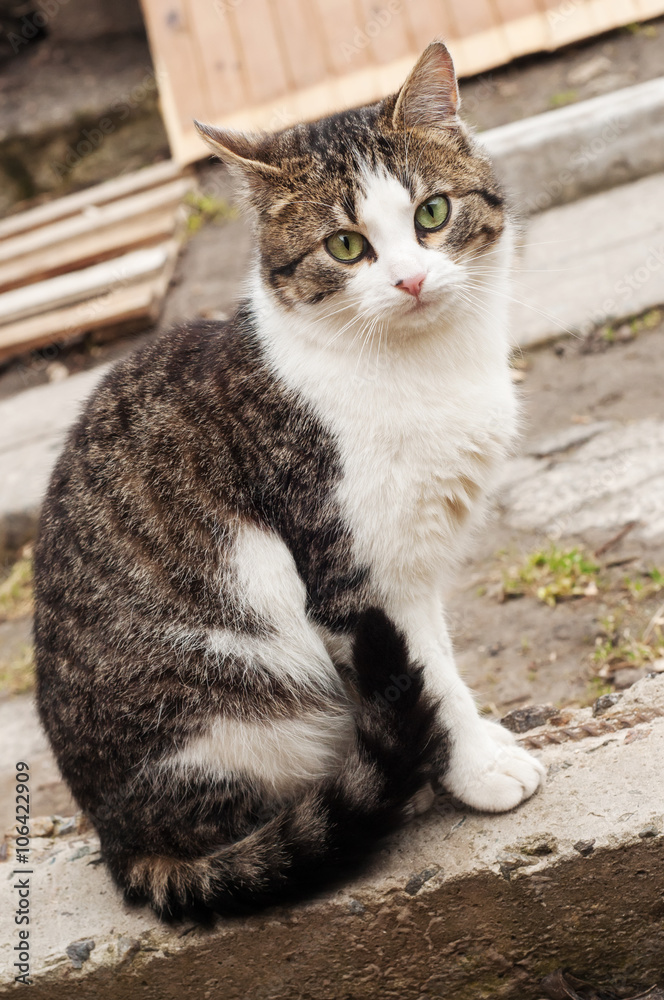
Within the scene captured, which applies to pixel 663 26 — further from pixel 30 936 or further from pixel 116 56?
pixel 30 936

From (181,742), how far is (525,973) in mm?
926

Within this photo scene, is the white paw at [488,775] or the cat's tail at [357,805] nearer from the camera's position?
the cat's tail at [357,805]

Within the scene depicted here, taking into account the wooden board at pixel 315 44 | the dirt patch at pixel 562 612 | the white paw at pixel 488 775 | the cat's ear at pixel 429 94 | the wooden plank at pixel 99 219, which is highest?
the wooden board at pixel 315 44

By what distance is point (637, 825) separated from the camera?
190cm

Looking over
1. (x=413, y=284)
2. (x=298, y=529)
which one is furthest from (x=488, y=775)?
(x=413, y=284)

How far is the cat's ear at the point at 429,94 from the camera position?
2123 mm

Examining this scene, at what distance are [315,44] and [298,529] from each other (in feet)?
17.1

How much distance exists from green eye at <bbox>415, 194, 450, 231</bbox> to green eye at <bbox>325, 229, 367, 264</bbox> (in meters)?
0.14

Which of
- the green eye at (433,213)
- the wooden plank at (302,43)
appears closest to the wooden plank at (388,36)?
the wooden plank at (302,43)

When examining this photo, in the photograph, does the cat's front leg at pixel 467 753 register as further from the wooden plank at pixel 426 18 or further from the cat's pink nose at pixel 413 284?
the wooden plank at pixel 426 18

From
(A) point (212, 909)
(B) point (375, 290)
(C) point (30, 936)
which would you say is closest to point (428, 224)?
(B) point (375, 290)

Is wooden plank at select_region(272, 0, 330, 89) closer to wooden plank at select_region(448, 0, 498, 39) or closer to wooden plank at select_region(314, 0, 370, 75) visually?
wooden plank at select_region(314, 0, 370, 75)

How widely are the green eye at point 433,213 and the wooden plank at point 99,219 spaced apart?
487cm

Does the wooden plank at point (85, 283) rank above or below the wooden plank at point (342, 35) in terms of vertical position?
below
